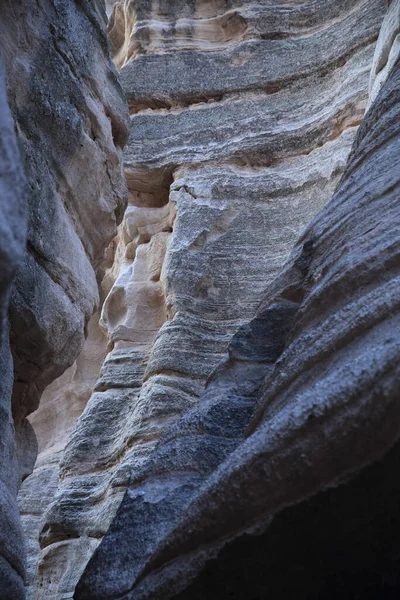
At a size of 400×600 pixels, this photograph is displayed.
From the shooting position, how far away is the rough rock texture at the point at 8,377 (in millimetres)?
1713

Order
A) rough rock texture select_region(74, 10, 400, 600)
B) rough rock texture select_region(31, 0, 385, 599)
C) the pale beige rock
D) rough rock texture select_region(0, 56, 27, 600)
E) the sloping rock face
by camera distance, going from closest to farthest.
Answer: rough rock texture select_region(0, 56, 27, 600), rough rock texture select_region(74, 10, 400, 600), the sloping rock face, the pale beige rock, rough rock texture select_region(31, 0, 385, 599)

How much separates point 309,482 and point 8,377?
5.47 ft

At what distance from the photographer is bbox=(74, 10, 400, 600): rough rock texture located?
73.4 inches

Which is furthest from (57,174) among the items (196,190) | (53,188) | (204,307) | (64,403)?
(64,403)

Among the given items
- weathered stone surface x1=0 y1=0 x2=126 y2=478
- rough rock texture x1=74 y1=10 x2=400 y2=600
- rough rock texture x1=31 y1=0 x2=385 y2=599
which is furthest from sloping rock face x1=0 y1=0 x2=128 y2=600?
rough rock texture x1=31 y1=0 x2=385 y2=599

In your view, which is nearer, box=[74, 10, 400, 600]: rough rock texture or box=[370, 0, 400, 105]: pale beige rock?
box=[74, 10, 400, 600]: rough rock texture

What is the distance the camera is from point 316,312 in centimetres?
263

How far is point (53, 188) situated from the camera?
372 centimetres

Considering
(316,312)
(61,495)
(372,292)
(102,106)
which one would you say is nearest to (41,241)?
(102,106)

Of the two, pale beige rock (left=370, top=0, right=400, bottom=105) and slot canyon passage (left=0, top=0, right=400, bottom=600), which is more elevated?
pale beige rock (left=370, top=0, right=400, bottom=105)

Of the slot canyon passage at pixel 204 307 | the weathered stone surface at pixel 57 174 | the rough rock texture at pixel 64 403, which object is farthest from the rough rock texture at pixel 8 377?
the rough rock texture at pixel 64 403

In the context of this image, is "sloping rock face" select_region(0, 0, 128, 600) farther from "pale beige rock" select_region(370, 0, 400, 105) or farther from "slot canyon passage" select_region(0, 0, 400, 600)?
"pale beige rock" select_region(370, 0, 400, 105)

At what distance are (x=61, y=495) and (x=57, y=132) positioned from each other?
3.27m

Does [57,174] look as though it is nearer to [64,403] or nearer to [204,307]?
[204,307]
